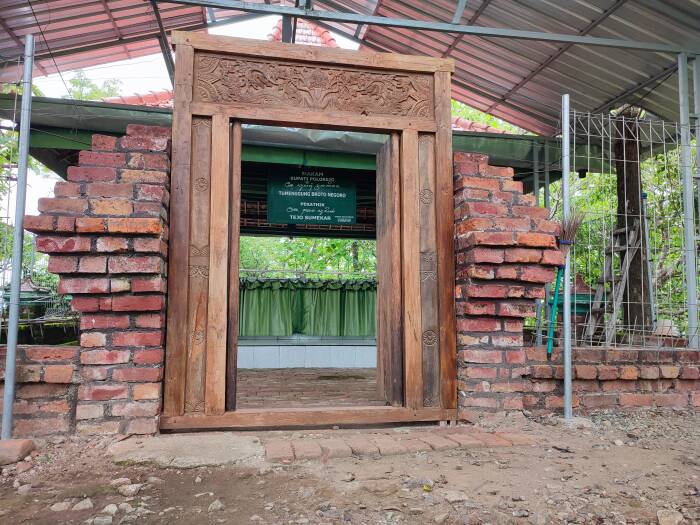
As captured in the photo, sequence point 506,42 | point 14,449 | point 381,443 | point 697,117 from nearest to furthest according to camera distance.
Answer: point 14,449, point 381,443, point 697,117, point 506,42

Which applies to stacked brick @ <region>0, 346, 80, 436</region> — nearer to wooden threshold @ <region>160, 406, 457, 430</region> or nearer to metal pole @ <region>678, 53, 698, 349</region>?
wooden threshold @ <region>160, 406, 457, 430</region>

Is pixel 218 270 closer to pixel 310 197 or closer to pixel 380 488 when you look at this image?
pixel 380 488

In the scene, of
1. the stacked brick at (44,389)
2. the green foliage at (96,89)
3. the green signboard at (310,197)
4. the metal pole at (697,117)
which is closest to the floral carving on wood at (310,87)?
the stacked brick at (44,389)

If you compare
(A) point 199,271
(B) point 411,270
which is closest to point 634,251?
(B) point 411,270

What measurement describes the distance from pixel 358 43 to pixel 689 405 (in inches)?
285

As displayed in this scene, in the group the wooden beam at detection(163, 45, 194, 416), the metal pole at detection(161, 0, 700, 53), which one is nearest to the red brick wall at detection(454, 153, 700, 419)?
the metal pole at detection(161, 0, 700, 53)

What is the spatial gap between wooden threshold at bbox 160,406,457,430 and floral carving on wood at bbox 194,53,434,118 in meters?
1.99

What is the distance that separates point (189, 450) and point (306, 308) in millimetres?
6595

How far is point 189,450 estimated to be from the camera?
2.57 meters

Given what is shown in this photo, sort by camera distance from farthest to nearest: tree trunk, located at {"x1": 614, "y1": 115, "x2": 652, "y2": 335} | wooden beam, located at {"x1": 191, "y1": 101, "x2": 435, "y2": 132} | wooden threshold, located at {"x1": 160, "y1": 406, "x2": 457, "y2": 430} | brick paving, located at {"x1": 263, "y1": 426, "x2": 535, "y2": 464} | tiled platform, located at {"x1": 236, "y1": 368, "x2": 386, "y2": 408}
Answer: tree trunk, located at {"x1": 614, "y1": 115, "x2": 652, "y2": 335} < tiled platform, located at {"x1": 236, "y1": 368, "x2": 386, "y2": 408} < wooden beam, located at {"x1": 191, "y1": 101, "x2": 435, "y2": 132} < wooden threshold, located at {"x1": 160, "y1": 406, "x2": 457, "y2": 430} < brick paving, located at {"x1": 263, "y1": 426, "x2": 535, "y2": 464}

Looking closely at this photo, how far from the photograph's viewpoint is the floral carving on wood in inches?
132

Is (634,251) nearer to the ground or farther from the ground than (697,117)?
nearer to the ground

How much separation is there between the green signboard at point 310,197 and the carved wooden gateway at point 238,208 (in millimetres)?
2996

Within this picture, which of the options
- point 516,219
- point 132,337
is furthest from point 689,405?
point 132,337
